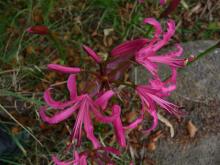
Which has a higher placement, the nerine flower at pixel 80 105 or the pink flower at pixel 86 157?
the nerine flower at pixel 80 105

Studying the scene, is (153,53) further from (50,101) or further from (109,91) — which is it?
(50,101)

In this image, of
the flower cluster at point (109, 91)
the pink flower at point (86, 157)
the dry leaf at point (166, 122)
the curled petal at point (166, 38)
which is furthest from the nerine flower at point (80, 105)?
the dry leaf at point (166, 122)

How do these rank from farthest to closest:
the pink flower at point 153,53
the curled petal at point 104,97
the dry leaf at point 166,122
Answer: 1. the dry leaf at point 166,122
2. the pink flower at point 153,53
3. the curled petal at point 104,97

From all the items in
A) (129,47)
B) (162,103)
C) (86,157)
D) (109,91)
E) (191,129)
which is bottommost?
(191,129)

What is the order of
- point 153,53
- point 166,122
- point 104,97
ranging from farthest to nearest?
point 166,122
point 153,53
point 104,97

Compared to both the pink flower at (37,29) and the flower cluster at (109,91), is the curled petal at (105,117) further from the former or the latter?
the pink flower at (37,29)

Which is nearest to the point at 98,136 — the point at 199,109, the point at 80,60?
the point at 80,60

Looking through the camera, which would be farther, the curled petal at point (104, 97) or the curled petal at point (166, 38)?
the curled petal at point (166, 38)

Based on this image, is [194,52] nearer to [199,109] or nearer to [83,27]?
[199,109]

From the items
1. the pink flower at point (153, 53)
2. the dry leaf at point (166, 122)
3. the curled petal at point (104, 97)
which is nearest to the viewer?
the curled petal at point (104, 97)

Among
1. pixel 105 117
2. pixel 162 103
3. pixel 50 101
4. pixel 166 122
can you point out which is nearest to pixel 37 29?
pixel 50 101
